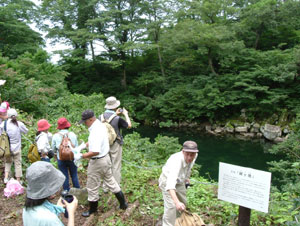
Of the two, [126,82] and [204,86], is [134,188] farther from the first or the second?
[126,82]

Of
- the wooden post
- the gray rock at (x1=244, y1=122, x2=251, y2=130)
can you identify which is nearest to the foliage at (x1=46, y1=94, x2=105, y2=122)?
the wooden post

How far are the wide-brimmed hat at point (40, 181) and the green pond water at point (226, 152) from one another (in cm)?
799

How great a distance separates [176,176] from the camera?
101 inches

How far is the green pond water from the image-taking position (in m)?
10.5

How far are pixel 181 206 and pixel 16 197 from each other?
324 cm

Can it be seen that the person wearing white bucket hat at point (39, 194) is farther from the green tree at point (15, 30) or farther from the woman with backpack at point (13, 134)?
the green tree at point (15, 30)

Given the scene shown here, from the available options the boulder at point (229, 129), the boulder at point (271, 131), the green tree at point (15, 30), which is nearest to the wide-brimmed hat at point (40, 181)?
the boulder at point (271, 131)

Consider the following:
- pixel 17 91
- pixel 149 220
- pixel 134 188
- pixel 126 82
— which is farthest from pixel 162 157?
pixel 126 82

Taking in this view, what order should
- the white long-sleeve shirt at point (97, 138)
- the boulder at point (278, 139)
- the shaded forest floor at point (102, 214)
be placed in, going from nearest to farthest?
1. the white long-sleeve shirt at point (97, 138)
2. the shaded forest floor at point (102, 214)
3. the boulder at point (278, 139)

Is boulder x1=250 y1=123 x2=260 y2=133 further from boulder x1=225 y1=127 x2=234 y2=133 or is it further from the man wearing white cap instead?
the man wearing white cap

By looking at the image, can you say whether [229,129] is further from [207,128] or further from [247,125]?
[207,128]

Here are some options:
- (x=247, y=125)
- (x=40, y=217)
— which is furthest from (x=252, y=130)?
(x=40, y=217)

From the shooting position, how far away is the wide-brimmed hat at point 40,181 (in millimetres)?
1588

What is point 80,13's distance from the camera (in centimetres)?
2141
